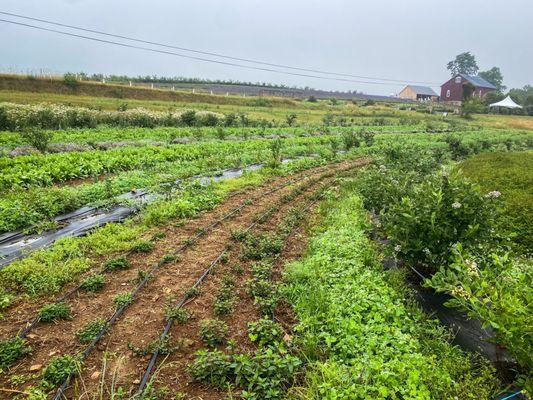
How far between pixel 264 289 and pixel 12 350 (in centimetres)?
310

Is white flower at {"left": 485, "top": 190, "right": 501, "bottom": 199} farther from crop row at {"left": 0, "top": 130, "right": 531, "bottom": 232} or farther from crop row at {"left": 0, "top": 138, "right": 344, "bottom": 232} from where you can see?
crop row at {"left": 0, "top": 130, "right": 531, "bottom": 232}

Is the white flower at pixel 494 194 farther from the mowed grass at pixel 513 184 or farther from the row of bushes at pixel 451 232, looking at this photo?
the mowed grass at pixel 513 184

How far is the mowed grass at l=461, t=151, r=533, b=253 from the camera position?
711 cm

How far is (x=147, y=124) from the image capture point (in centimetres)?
2312

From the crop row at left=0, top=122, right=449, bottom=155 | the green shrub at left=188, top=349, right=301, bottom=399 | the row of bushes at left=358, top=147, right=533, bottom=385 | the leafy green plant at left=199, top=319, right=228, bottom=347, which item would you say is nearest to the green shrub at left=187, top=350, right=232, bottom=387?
the green shrub at left=188, top=349, right=301, bottom=399

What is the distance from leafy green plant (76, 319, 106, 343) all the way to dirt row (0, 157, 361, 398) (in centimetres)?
9

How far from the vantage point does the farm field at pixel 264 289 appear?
11.7 ft

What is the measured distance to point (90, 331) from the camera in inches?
172

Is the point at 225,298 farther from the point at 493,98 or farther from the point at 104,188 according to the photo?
the point at 493,98

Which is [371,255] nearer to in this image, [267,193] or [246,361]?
[246,361]

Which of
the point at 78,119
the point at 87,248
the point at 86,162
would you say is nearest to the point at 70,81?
the point at 78,119

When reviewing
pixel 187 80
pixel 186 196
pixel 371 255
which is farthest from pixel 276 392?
pixel 187 80

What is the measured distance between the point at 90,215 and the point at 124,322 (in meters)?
4.63

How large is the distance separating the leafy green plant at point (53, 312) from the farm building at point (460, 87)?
76689 millimetres
